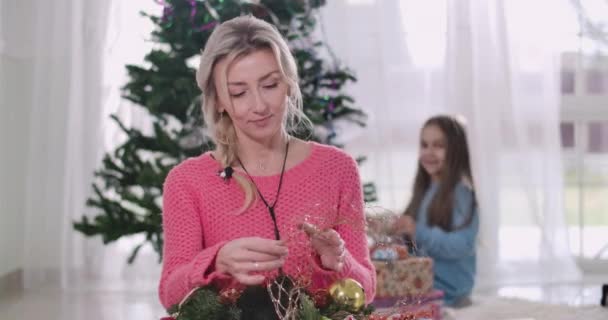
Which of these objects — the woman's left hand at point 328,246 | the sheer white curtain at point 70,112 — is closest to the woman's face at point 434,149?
the sheer white curtain at point 70,112

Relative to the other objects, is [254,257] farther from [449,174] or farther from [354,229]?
[449,174]

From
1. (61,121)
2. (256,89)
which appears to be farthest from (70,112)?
(256,89)

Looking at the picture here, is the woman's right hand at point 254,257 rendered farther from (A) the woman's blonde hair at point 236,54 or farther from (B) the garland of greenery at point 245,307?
(A) the woman's blonde hair at point 236,54

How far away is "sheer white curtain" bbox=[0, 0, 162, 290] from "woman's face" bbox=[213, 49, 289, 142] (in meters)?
2.63

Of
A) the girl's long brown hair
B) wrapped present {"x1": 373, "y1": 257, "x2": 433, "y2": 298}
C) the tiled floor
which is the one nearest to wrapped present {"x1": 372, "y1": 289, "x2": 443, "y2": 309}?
wrapped present {"x1": 373, "y1": 257, "x2": 433, "y2": 298}

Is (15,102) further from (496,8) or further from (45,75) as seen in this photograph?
(496,8)

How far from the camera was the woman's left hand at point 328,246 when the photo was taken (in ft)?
4.14

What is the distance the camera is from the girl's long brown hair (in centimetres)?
327

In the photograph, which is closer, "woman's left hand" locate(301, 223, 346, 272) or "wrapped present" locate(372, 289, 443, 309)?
"woman's left hand" locate(301, 223, 346, 272)

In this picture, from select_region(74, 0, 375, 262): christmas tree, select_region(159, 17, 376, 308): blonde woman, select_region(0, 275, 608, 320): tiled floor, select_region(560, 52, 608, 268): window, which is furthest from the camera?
select_region(560, 52, 608, 268): window

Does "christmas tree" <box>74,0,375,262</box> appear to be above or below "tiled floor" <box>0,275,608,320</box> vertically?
above

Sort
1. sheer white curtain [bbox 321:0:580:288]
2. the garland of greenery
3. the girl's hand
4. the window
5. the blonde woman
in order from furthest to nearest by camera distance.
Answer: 1. the window
2. sheer white curtain [bbox 321:0:580:288]
3. the girl's hand
4. the blonde woman
5. the garland of greenery

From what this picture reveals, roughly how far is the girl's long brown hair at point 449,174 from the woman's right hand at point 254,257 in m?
2.10

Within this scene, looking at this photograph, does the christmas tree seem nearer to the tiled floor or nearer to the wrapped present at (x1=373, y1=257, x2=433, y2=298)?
the wrapped present at (x1=373, y1=257, x2=433, y2=298)
